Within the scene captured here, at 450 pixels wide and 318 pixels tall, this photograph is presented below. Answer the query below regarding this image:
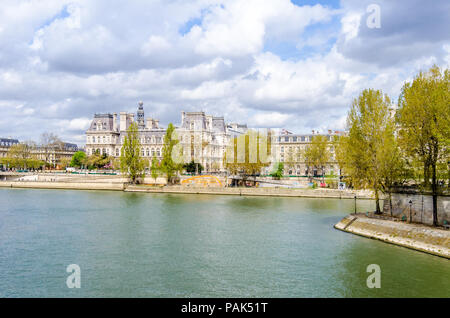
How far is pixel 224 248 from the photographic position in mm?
30641

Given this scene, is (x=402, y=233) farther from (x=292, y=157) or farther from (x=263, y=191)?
(x=292, y=157)

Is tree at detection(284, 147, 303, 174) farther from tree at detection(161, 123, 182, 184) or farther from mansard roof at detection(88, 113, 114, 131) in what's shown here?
mansard roof at detection(88, 113, 114, 131)

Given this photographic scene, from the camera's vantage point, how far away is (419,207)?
3350cm

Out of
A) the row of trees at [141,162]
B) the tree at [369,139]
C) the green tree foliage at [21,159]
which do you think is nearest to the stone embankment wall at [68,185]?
the row of trees at [141,162]

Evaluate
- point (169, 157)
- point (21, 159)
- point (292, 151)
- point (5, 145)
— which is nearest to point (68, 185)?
point (169, 157)

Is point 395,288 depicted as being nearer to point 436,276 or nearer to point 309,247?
point 436,276

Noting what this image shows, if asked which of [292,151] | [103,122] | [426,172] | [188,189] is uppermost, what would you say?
[103,122]

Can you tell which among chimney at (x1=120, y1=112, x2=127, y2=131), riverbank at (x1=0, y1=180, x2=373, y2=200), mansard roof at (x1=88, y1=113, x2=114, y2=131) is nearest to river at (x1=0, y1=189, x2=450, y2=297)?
riverbank at (x1=0, y1=180, x2=373, y2=200)

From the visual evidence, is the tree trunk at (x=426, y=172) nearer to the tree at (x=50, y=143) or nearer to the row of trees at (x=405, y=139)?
the row of trees at (x=405, y=139)

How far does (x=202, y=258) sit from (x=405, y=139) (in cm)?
1808

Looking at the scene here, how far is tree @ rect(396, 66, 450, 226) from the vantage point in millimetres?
29364

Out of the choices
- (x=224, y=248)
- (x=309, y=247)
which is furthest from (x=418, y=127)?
(x=224, y=248)

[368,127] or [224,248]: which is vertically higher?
[368,127]
